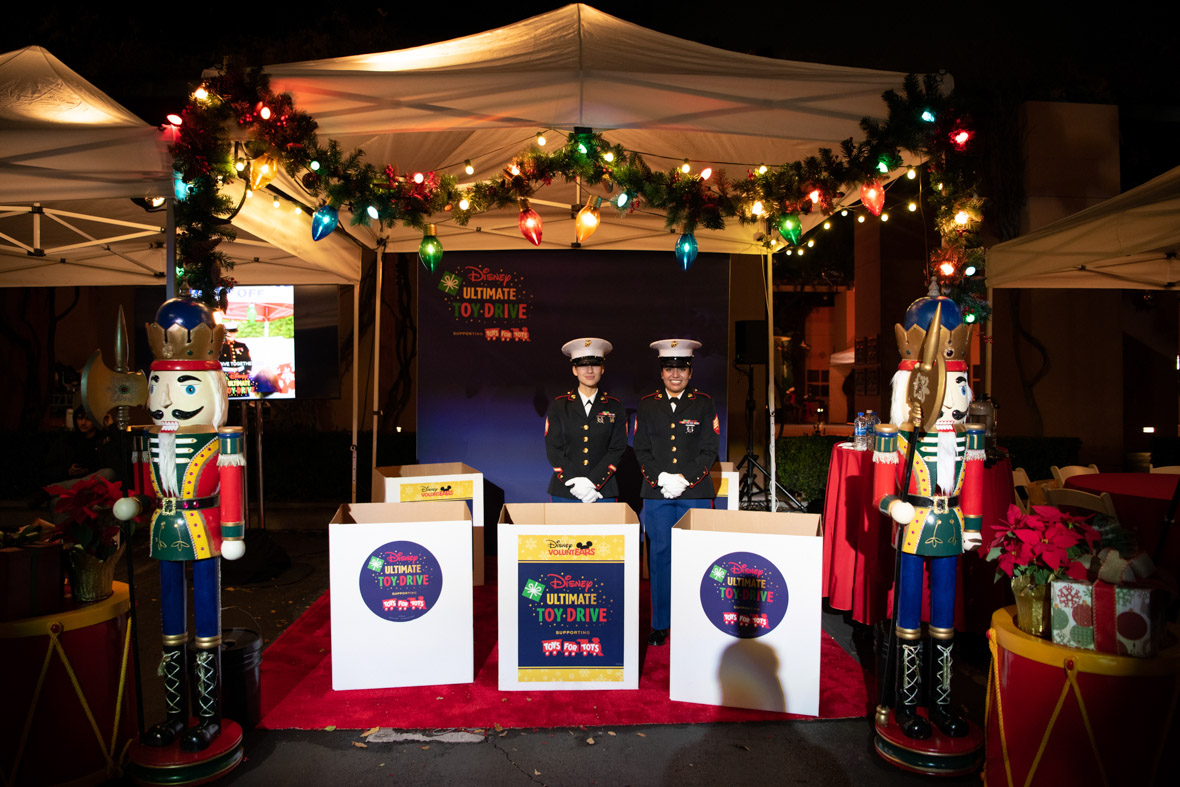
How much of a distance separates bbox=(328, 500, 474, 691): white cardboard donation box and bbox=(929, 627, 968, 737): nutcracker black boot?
2114mm

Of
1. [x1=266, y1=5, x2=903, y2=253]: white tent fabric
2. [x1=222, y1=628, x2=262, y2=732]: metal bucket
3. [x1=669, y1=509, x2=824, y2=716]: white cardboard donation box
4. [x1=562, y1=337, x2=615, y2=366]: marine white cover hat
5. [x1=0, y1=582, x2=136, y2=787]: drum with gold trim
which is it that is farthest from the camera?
[x1=562, y1=337, x2=615, y2=366]: marine white cover hat

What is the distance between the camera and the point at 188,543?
9.07 ft

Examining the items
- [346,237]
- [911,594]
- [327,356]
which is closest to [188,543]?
[911,594]

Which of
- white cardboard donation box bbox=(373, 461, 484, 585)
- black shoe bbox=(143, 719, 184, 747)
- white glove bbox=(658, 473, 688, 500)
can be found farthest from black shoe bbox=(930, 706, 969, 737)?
white cardboard donation box bbox=(373, 461, 484, 585)

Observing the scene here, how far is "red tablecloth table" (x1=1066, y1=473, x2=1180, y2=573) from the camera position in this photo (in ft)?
10.6

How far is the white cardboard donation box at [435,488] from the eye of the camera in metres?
5.07

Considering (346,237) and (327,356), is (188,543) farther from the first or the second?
(327,356)

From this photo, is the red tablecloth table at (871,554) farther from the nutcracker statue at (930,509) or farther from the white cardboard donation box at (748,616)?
the nutcracker statue at (930,509)

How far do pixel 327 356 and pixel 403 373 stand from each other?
1.09 metres

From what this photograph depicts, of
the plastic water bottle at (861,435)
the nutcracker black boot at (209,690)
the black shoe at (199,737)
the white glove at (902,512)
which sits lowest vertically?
the black shoe at (199,737)

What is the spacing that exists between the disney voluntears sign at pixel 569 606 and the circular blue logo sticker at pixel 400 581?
47 centimetres

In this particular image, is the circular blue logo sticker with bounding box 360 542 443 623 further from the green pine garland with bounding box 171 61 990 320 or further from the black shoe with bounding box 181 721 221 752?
the green pine garland with bounding box 171 61 990 320

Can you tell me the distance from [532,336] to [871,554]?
351 centimetres

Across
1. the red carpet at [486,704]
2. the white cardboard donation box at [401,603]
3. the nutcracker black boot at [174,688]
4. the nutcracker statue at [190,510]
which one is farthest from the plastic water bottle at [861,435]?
the nutcracker black boot at [174,688]
